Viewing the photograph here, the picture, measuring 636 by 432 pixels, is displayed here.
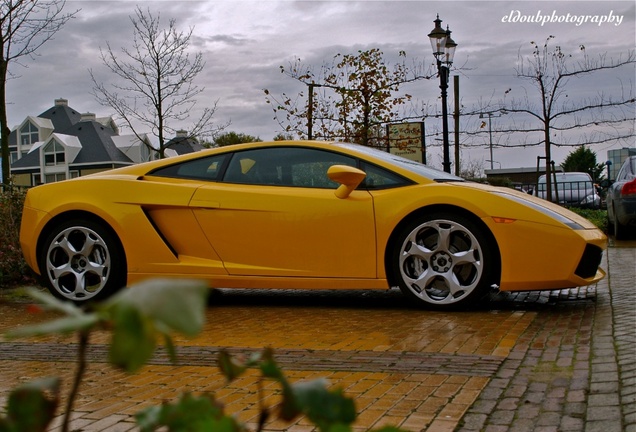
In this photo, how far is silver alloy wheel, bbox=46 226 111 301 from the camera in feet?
20.9

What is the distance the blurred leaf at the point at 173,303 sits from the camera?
1.97ft

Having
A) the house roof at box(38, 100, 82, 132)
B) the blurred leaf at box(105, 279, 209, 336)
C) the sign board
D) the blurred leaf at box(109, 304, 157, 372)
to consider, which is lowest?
the blurred leaf at box(109, 304, 157, 372)

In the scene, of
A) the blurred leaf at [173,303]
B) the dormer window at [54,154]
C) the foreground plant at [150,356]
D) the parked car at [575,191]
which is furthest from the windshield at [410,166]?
the dormer window at [54,154]

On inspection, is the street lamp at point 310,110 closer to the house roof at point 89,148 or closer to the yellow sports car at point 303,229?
the yellow sports car at point 303,229

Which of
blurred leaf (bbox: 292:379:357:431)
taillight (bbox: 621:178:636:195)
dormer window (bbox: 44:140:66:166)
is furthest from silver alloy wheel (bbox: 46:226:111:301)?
dormer window (bbox: 44:140:66:166)

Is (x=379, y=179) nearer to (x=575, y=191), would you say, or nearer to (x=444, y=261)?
(x=444, y=261)

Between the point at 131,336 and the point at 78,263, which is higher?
the point at 131,336

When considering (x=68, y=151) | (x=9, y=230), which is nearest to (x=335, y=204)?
(x=9, y=230)

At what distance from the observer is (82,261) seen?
6484 millimetres

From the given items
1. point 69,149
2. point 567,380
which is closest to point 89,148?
point 69,149

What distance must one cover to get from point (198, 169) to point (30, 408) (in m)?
5.87

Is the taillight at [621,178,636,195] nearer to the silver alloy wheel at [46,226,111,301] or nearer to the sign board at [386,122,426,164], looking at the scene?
the sign board at [386,122,426,164]

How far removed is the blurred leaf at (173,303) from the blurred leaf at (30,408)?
0.56 ft

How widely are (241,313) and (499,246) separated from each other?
200 centimetres
